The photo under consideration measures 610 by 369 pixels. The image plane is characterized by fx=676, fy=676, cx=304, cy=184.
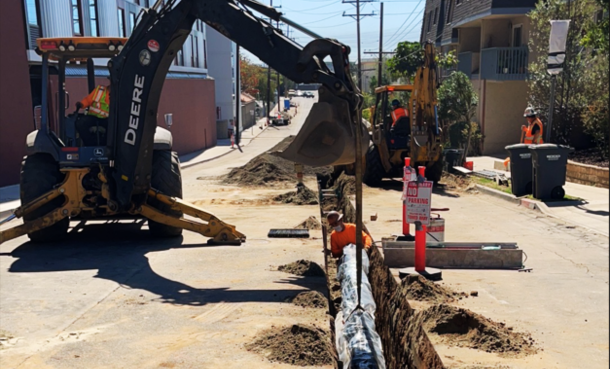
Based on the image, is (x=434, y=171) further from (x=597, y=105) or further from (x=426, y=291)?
(x=426, y=291)

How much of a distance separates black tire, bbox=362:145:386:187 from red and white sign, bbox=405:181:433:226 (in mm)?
9621

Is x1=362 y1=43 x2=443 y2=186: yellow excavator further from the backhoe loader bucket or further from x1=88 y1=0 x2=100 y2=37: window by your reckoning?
x1=88 y1=0 x2=100 y2=37: window

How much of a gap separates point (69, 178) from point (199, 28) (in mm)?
37331

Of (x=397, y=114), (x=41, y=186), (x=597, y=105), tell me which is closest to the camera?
(x=41, y=186)

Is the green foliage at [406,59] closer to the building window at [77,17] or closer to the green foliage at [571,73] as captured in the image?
the green foliage at [571,73]

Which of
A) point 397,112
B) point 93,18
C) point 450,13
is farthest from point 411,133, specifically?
point 450,13

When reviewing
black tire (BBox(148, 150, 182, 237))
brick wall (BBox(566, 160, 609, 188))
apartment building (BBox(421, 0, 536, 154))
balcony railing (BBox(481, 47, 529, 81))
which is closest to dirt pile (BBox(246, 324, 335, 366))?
black tire (BBox(148, 150, 182, 237))

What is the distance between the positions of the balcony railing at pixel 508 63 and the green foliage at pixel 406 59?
12.0 metres

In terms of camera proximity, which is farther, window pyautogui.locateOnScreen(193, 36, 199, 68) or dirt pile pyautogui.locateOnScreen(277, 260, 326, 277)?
window pyautogui.locateOnScreen(193, 36, 199, 68)

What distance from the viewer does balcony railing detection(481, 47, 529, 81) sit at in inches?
1039

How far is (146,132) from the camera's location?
10242 mm

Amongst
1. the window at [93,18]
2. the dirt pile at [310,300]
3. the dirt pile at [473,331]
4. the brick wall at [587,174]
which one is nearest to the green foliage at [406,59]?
the window at [93,18]

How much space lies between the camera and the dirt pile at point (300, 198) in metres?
16.3

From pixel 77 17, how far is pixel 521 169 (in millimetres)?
18278
